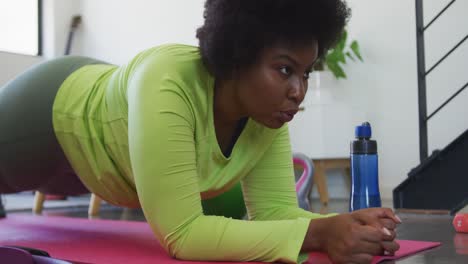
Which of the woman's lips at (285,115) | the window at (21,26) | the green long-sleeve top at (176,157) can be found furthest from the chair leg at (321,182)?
the window at (21,26)

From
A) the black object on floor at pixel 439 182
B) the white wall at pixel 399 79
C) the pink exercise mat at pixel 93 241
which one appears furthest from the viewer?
the white wall at pixel 399 79

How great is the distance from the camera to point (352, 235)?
0.88 metres

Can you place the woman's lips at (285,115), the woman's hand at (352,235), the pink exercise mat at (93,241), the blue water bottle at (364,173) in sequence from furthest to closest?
the blue water bottle at (364,173) → the pink exercise mat at (93,241) → the woman's lips at (285,115) → the woman's hand at (352,235)

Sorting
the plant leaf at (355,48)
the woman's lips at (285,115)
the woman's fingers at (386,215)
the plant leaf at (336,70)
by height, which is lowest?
the woman's fingers at (386,215)

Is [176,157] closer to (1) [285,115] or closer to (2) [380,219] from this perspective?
(1) [285,115]

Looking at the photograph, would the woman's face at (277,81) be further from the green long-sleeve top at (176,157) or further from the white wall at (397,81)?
the white wall at (397,81)

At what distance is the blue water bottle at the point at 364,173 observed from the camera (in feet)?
4.77

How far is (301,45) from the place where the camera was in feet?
3.15

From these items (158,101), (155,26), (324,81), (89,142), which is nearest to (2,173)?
(89,142)

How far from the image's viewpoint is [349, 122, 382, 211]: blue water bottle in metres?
1.45

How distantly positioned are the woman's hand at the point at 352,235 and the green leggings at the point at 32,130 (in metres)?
0.69

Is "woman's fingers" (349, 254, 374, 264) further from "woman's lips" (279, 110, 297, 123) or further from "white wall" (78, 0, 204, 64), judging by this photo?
"white wall" (78, 0, 204, 64)

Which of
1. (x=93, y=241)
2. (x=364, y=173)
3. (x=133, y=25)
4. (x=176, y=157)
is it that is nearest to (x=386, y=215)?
(x=176, y=157)

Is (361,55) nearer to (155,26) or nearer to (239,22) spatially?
(155,26)
